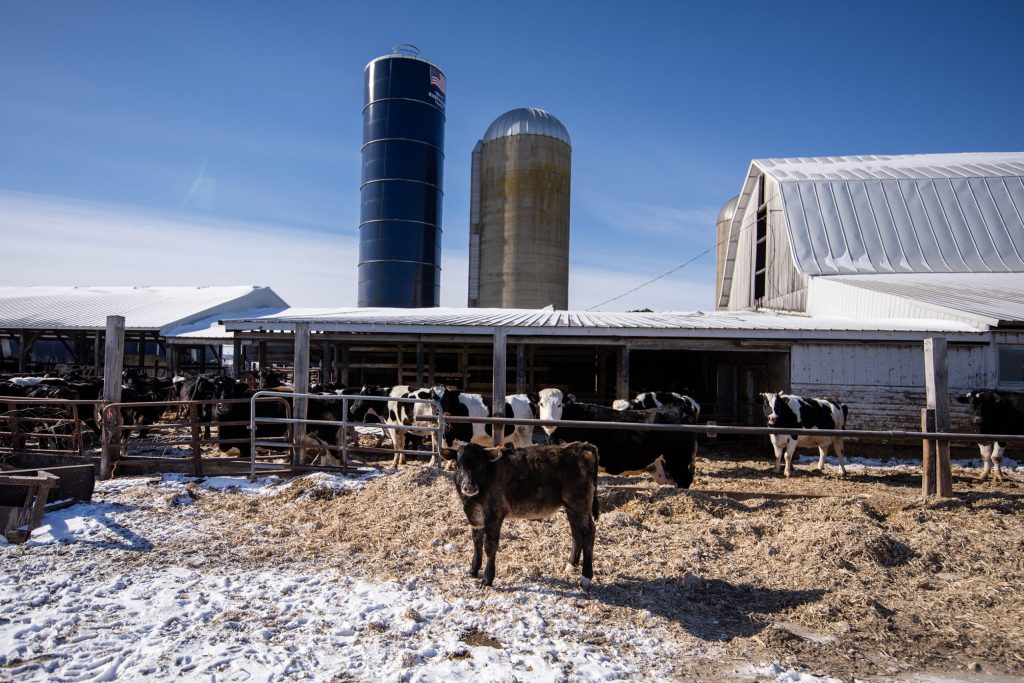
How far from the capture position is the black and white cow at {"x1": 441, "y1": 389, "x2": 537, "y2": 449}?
412 inches

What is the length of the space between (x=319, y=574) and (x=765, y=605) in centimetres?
346

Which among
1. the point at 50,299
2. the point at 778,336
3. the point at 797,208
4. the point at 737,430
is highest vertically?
the point at 797,208

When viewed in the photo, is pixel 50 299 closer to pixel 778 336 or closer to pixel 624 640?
pixel 778 336

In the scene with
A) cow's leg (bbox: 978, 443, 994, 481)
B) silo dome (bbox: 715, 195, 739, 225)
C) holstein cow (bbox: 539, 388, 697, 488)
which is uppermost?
silo dome (bbox: 715, 195, 739, 225)

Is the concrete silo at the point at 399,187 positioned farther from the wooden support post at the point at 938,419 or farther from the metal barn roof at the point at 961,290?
the wooden support post at the point at 938,419

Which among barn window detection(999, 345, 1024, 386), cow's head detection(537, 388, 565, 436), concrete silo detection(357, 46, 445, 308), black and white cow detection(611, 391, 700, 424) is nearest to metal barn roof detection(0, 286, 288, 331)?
concrete silo detection(357, 46, 445, 308)

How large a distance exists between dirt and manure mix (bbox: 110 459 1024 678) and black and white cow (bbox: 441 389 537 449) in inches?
103

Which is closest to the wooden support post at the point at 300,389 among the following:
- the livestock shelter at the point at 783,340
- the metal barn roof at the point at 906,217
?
the livestock shelter at the point at 783,340

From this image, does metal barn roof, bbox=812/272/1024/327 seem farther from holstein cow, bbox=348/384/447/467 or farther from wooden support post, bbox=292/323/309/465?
wooden support post, bbox=292/323/309/465

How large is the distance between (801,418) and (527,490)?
7.82m

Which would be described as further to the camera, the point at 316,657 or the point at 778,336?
the point at 778,336

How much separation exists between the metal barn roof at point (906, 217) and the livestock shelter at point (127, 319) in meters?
17.3

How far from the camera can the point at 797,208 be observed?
20547mm

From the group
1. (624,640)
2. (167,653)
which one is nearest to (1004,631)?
(624,640)
